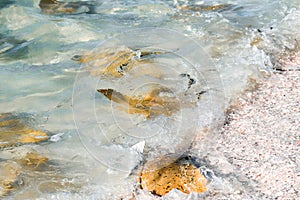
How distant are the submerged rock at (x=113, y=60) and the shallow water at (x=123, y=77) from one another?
11 cm

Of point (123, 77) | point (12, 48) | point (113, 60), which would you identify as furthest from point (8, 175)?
point (12, 48)

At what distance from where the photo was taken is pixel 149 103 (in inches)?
179

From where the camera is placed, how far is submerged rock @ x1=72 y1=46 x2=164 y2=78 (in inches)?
210

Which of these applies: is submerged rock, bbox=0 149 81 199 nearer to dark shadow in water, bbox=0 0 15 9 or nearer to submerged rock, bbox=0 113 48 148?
submerged rock, bbox=0 113 48 148

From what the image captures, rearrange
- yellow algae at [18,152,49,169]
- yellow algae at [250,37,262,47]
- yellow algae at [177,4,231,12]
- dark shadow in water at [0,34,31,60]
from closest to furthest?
yellow algae at [18,152,49,169] → yellow algae at [250,37,262,47] → dark shadow in water at [0,34,31,60] → yellow algae at [177,4,231,12]

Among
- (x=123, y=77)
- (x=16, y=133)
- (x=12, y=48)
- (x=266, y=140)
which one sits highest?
(x=266, y=140)

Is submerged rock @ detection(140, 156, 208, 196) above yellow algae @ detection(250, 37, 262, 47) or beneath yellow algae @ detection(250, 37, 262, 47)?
beneath

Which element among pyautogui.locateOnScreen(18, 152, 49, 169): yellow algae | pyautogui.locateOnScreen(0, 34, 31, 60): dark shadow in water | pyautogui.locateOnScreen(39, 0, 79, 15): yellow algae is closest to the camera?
pyautogui.locateOnScreen(18, 152, 49, 169): yellow algae

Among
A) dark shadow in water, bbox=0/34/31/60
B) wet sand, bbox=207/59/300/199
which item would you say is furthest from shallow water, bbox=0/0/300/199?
wet sand, bbox=207/59/300/199

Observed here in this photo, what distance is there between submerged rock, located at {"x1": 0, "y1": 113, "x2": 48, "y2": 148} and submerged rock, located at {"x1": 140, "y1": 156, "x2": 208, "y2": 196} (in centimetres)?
122

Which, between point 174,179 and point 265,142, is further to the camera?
point 265,142

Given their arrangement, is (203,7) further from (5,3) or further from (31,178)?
(31,178)

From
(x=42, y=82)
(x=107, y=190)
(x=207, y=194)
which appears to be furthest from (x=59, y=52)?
(x=207, y=194)

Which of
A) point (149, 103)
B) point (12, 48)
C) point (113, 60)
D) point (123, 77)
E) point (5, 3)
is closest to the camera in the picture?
point (149, 103)
